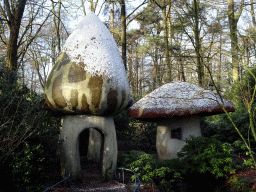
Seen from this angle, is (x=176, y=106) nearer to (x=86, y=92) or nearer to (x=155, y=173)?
(x=155, y=173)

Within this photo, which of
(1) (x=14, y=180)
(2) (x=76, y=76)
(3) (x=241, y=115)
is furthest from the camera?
(3) (x=241, y=115)

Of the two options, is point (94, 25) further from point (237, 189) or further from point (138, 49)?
point (138, 49)

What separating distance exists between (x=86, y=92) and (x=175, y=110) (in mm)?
2472

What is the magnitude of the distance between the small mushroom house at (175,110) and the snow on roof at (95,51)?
3.90 ft

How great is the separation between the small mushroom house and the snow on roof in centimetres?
119

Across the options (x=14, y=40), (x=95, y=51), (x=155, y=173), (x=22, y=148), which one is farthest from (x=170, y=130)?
(x=14, y=40)

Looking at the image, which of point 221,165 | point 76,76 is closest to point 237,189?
point 221,165

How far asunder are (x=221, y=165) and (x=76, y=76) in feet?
11.6

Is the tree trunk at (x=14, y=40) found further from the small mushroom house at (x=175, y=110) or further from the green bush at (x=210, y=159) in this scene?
the green bush at (x=210, y=159)

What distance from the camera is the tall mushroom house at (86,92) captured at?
504cm

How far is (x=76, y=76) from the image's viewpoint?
5094 mm

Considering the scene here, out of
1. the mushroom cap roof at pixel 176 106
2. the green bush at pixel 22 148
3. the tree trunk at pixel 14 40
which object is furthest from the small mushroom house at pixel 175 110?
the tree trunk at pixel 14 40

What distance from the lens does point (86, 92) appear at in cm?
502

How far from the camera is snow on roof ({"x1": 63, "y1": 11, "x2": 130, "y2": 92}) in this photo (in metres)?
5.22
